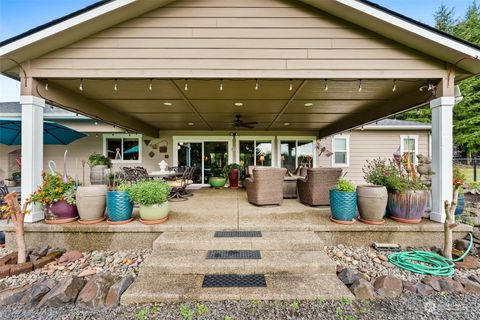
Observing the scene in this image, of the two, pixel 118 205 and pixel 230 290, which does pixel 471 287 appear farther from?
pixel 118 205

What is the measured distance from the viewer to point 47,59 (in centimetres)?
355

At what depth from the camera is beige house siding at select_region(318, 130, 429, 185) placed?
30.7ft

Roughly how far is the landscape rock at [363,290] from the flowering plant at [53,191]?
13.1ft

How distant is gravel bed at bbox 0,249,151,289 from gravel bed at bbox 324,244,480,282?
8.94ft

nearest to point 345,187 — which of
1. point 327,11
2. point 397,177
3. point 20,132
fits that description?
point 397,177

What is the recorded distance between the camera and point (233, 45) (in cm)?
361

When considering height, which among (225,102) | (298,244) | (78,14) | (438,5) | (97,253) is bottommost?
(97,253)

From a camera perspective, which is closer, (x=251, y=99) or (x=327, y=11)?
(x=327, y=11)

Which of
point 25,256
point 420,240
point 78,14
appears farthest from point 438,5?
point 25,256

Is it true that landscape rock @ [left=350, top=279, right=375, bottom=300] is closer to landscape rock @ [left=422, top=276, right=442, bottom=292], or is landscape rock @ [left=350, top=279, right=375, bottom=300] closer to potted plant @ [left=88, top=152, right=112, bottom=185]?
landscape rock @ [left=422, top=276, right=442, bottom=292]

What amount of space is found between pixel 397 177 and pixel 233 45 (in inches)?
137

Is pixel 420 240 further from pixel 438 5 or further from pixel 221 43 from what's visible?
pixel 438 5

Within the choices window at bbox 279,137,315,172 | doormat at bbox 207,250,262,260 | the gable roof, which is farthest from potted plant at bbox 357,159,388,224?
window at bbox 279,137,315,172

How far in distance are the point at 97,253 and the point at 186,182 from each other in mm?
2837
